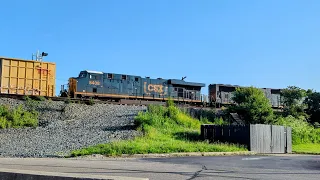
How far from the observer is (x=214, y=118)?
31984mm

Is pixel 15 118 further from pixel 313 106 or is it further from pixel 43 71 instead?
pixel 313 106

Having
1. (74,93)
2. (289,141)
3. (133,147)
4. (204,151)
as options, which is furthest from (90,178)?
(74,93)

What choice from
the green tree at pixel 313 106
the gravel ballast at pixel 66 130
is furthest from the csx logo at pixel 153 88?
the green tree at pixel 313 106

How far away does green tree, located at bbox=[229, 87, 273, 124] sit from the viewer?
1199 inches

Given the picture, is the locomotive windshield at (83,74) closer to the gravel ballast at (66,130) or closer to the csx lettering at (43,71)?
the csx lettering at (43,71)

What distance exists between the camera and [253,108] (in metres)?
30.6

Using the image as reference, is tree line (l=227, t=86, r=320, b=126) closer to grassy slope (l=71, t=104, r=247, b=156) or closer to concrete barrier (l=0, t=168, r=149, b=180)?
grassy slope (l=71, t=104, r=247, b=156)

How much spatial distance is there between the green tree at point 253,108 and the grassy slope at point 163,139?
4.18 meters

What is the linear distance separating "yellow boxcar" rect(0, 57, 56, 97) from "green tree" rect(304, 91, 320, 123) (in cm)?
2890

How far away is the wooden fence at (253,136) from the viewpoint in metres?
22.5

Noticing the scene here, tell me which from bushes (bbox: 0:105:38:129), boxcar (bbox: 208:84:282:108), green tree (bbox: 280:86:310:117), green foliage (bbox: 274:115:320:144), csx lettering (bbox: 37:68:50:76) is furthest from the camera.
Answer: boxcar (bbox: 208:84:282:108)

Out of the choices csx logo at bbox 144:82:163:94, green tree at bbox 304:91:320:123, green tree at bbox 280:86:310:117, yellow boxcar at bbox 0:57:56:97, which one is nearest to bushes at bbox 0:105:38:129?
yellow boxcar at bbox 0:57:56:97

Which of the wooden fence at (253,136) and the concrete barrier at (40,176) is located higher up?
the concrete barrier at (40,176)

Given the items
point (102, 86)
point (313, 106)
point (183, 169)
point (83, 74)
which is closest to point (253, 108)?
point (102, 86)
